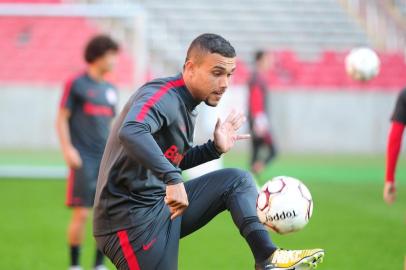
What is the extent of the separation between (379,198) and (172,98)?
9203mm

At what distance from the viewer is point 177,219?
5.12 m

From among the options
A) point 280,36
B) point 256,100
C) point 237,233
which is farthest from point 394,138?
point 280,36

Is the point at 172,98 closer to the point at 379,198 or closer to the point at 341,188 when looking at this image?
the point at 379,198

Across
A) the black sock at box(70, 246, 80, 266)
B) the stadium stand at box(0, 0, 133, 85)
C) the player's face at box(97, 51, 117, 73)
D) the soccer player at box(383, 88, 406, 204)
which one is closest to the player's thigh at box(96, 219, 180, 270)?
the soccer player at box(383, 88, 406, 204)

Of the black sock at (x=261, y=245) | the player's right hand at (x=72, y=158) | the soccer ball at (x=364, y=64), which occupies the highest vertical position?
the soccer ball at (x=364, y=64)

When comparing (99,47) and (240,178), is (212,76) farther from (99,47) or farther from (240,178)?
(99,47)

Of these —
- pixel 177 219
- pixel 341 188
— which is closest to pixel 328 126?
pixel 341 188

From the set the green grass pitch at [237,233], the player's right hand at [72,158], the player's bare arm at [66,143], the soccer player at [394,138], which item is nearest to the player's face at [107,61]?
the player's bare arm at [66,143]

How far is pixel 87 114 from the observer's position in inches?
331

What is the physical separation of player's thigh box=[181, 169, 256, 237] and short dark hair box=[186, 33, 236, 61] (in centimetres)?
76

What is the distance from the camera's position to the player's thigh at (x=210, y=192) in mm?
5090

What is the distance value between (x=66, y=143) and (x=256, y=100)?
23.1ft

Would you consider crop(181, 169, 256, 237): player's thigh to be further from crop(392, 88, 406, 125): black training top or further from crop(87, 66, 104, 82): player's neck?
crop(87, 66, 104, 82): player's neck

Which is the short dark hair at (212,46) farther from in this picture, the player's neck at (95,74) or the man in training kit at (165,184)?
the player's neck at (95,74)
